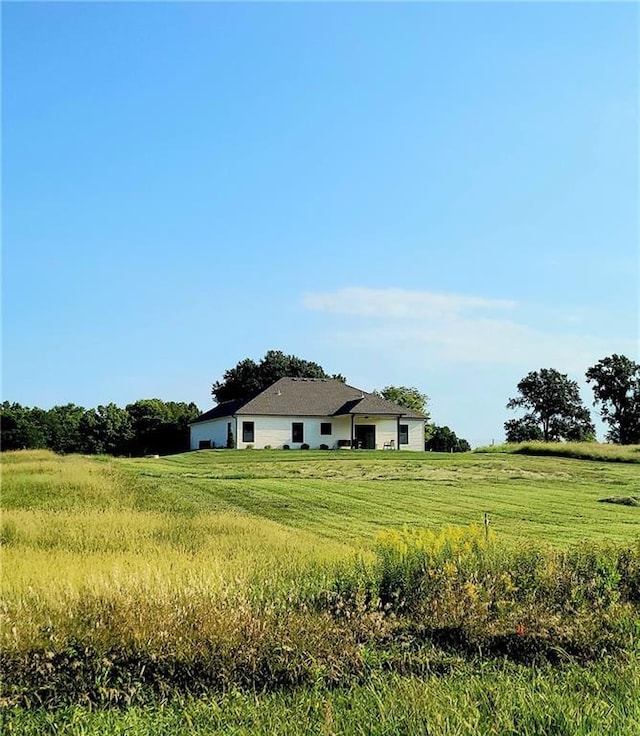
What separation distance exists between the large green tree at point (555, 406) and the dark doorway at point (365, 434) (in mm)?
18891

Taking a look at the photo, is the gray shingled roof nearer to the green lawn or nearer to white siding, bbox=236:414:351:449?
white siding, bbox=236:414:351:449

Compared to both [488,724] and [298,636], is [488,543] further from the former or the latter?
[488,724]

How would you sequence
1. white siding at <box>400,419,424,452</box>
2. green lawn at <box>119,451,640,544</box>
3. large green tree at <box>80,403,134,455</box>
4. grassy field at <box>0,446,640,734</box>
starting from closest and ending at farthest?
grassy field at <box>0,446,640,734</box> < green lawn at <box>119,451,640,544</box> < white siding at <box>400,419,424,452</box> < large green tree at <box>80,403,134,455</box>

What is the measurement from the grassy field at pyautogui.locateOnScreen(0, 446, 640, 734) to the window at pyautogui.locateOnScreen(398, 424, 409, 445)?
123 feet

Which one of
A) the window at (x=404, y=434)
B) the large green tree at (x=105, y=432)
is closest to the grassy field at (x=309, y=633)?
the window at (x=404, y=434)

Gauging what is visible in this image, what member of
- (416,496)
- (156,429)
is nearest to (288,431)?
(156,429)

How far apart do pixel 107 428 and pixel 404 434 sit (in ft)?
60.9

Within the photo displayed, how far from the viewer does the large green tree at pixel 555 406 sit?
60594mm

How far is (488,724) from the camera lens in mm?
4180

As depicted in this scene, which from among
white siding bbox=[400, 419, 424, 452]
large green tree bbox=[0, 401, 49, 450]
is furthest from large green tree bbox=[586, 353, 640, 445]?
large green tree bbox=[0, 401, 49, 450]

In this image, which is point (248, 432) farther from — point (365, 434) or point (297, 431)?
point (365, 434)

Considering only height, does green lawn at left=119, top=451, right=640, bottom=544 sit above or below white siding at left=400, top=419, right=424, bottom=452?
below

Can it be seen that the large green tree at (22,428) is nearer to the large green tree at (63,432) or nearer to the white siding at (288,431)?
the large green tree at (63,432)

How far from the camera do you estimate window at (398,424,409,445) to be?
47.0m
